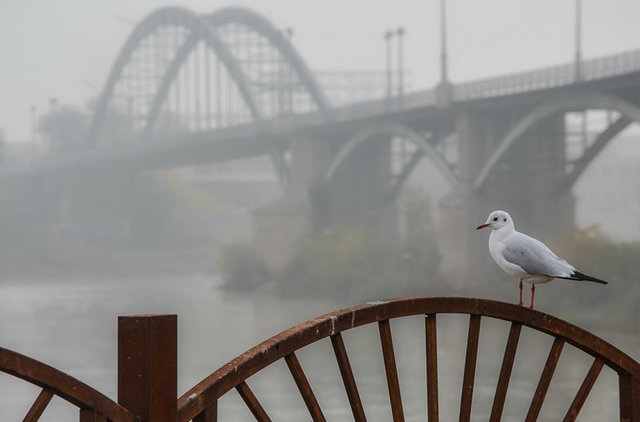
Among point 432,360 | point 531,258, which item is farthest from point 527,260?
point 432,360

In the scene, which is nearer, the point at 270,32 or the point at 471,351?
the point at 471,351

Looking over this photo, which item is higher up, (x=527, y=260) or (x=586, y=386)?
(x=527, y=260)

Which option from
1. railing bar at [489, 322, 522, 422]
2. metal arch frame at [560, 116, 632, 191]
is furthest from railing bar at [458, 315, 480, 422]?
metal arch frame at [560, 116, 632, 191]

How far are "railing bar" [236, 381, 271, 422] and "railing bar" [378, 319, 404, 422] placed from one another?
410 mm

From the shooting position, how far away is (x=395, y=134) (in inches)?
2016

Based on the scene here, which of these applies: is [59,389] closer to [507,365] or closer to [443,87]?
[507,365]

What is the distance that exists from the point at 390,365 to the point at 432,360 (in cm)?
21

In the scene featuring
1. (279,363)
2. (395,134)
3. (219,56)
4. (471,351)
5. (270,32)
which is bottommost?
(279,363)

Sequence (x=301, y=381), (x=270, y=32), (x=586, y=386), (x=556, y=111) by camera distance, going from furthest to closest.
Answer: (x=270, y=32)
(x=556, y=111)
(x=586, y=386)
(x=301, y=381)

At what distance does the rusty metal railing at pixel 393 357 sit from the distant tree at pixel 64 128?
104m

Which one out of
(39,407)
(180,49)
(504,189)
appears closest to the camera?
(39,407)

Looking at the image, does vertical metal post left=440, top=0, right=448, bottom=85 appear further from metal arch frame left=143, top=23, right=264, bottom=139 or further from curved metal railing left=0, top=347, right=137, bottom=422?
curved metal railing left=0, top=347, right=137, bottom=422

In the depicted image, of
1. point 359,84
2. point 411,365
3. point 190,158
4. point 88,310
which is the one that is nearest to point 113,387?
point 411,365

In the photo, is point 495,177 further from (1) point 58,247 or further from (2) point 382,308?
(1) point 58,247
